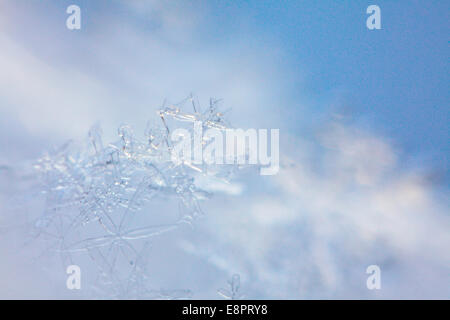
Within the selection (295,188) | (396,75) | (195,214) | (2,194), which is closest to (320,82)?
(396,75)

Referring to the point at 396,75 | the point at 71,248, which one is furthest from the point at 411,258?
the point at 71,248

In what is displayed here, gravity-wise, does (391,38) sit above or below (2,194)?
above

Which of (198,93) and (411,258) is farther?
(198,93)

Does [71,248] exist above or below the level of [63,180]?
below
